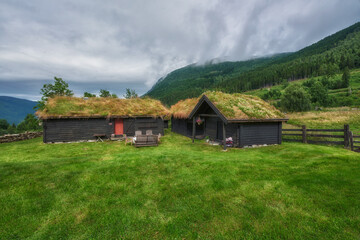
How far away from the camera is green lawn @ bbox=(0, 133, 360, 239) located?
360cm

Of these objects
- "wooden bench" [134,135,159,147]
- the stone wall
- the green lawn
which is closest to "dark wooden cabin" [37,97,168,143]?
the stone wall

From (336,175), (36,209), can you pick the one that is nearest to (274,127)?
(336,175)

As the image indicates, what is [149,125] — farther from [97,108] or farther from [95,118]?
[97,108]

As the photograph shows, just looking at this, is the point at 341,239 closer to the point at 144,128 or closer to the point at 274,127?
the point at 274,127

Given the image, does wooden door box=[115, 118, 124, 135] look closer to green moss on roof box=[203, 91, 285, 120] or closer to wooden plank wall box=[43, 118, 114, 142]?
wooden plank wall box=[43, 118, 114, 142]

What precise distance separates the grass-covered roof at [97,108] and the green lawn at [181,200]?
11165mm

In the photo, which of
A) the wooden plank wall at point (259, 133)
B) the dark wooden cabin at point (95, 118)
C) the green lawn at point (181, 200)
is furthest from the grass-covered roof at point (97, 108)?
the green lawn at point (181, 200)

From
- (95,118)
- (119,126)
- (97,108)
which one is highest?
(97,108)

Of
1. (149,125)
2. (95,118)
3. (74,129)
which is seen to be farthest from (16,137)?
(149,125)

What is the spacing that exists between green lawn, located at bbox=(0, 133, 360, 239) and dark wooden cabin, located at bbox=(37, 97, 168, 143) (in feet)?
36.0

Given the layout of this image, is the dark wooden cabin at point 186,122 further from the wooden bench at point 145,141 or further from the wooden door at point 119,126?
the wooden door at point 119,126

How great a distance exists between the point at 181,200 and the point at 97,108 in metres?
17.4

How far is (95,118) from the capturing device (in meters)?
17.8

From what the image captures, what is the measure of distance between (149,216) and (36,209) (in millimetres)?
3215
